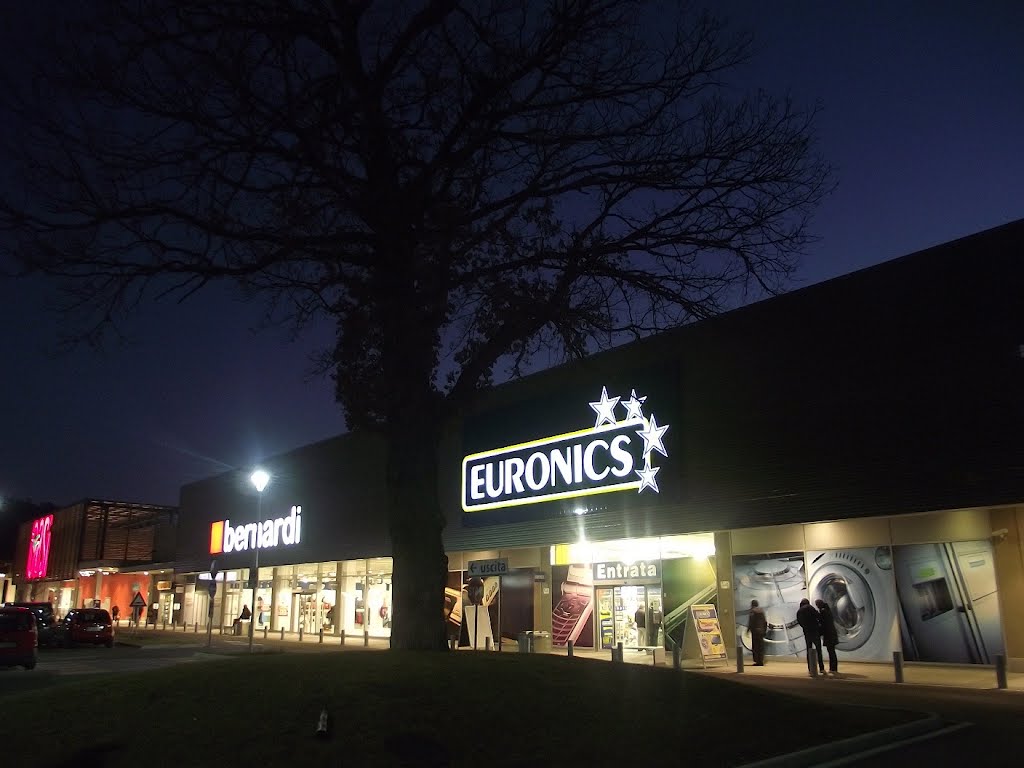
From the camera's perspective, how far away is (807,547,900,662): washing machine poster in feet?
71.0

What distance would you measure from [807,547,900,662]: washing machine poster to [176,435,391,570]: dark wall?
17549 millimetres

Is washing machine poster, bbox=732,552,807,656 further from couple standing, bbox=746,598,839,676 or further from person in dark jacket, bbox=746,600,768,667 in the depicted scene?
couple standing, bbox=746,598,839,676

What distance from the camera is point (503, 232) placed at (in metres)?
14.6

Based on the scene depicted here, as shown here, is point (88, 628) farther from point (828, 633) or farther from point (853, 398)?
point (853, 398)

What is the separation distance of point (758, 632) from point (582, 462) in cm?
681

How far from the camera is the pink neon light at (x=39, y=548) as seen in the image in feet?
258

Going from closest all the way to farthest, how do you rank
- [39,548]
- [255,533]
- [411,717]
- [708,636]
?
[411,717] → [708,636] → [255,533] → [39,548]

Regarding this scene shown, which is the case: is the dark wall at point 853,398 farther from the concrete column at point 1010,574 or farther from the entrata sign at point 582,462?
the concrete column at point 1010,574

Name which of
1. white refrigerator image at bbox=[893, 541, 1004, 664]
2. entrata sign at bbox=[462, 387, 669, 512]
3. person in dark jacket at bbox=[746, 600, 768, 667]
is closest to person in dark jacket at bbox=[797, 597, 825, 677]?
person in dark jacket at bbox=[746, 600, 768, 667]

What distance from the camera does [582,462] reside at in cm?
2562

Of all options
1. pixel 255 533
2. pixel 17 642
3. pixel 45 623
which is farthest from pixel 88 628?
pixel 17 642

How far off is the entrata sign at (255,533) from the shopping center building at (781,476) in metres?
12.5

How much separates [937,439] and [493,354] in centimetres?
1007

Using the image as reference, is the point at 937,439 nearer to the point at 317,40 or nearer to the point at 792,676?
the point at 792,676
